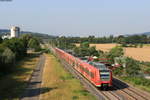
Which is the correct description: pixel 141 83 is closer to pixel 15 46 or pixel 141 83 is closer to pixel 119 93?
pixel 119 93

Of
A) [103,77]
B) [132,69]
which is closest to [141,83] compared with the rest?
[132,69]

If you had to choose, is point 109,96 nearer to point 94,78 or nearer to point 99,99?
point 99,99

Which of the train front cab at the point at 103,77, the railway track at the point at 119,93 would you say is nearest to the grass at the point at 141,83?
the railway track at the point at 119,93

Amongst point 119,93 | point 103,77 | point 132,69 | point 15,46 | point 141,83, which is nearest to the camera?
point 119,93

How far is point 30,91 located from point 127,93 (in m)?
11.9

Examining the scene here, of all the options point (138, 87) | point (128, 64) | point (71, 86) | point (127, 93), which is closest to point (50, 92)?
point (71, 86)

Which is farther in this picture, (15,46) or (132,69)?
(15,46)

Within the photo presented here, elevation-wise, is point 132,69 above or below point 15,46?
below

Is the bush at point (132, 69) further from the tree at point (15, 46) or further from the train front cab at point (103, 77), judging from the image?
the tree at point (15, 46)

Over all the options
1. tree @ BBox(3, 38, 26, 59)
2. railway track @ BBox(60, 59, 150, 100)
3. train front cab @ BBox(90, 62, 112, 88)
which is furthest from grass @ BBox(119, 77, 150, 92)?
tree @ BBox(3, 38, 26, 59)

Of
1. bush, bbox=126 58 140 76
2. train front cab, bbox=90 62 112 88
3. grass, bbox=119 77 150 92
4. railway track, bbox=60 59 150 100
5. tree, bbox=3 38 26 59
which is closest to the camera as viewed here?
railway track, bbox=60 59 150 100

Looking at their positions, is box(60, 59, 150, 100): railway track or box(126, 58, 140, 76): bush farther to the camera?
box(126, 58, 140, 76): bush

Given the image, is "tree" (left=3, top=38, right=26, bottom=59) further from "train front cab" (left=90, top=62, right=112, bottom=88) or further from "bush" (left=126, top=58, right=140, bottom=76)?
"train front cab" (left=90, top=62, right=112, bottom=88)

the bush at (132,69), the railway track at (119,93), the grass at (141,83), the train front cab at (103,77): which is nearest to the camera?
the railway track at (119,93)
